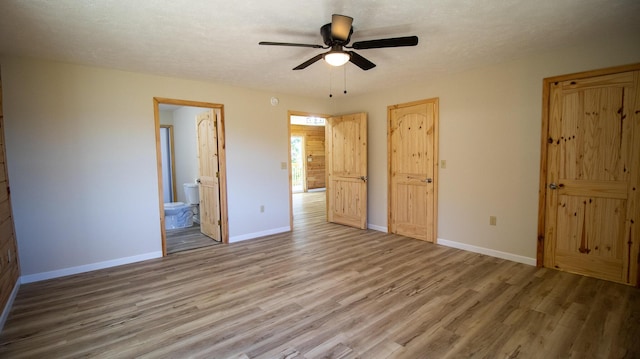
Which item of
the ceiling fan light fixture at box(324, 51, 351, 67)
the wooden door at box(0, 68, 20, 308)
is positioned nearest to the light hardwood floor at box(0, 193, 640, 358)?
the wooden door at box(0, 68, 20, 308)

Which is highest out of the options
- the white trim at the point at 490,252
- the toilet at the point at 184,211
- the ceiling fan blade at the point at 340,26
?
the ceiling fan blade at the point at 340,26

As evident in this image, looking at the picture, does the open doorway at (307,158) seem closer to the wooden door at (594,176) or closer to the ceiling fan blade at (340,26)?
the wooden door at (594,176)

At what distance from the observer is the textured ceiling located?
2191 millimetres

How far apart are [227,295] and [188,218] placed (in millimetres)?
3413

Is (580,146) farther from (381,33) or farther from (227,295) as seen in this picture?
(227,295)

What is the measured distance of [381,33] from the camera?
2.67 m

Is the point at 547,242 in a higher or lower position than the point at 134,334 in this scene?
higher

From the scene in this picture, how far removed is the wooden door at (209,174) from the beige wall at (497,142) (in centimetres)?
314

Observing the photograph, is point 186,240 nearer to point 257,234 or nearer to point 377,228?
point 257,234

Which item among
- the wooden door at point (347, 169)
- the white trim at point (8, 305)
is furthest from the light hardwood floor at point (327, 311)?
the wooden door at point (347, 169)

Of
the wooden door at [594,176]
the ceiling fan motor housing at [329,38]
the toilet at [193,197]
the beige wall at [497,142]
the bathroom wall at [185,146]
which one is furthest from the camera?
the bathroom wall at [185,146]

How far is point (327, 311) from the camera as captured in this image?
2.56 metres

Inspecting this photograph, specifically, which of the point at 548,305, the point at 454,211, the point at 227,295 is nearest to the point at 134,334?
the point at 227,295

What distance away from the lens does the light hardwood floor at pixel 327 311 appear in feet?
6.83
